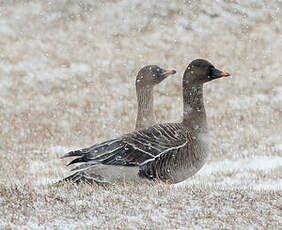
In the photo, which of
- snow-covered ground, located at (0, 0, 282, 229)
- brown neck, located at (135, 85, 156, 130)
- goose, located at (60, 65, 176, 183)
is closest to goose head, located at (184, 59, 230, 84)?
goose, located at (60, 65, 176, 183)

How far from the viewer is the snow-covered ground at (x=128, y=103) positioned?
7535mm

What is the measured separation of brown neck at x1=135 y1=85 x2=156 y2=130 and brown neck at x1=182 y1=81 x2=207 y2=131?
5.42 ft

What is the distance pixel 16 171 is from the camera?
1391 cm

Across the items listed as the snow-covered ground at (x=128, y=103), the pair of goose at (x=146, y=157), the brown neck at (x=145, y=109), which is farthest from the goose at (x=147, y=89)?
the pair of goose at (x=146, y=157)

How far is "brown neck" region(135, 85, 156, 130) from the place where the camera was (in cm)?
1143

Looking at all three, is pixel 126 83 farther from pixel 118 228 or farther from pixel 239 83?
pixel 118 228

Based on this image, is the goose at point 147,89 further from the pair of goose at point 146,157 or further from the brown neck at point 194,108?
the pair of goose at point 146,157

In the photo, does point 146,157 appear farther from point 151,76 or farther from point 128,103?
point 128,103

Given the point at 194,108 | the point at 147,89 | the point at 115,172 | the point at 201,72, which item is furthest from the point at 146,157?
the point at 147,89

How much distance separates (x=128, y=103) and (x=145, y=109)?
10358 millimetres

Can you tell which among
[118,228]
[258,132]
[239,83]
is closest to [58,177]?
[118,228]

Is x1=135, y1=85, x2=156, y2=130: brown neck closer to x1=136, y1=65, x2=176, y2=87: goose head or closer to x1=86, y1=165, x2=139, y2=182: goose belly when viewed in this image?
x1=136, y1=65, x2=176, y2=87: goose head

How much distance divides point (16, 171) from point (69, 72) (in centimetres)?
1176

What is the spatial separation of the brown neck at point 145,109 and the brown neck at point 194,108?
1.65 meters
